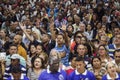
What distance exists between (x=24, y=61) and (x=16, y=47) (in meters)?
0.64

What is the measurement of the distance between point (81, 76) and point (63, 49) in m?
2.04

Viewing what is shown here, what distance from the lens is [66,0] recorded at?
19656 millimetres

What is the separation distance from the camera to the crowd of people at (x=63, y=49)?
8.67 m

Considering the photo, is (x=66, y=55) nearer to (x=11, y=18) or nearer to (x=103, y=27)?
(x=103, y=27)

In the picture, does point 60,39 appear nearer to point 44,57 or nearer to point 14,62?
point 44,57

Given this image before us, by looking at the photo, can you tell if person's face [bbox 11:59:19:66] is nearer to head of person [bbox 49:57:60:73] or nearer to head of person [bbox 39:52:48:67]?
head of person [bbox 39:52:48:67]

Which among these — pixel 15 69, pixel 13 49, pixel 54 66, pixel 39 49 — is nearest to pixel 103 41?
pixel 39 49

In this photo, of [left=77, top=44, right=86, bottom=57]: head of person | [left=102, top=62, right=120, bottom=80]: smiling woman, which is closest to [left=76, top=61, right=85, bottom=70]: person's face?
[left=102, top=62, right=120, bottom=80]: smiling woman

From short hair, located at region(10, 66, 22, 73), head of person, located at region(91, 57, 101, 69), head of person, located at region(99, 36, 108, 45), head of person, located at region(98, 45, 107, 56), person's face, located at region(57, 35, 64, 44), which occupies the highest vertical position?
person's face, located at region(57, 35, 64, 44)

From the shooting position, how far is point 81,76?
8.69m

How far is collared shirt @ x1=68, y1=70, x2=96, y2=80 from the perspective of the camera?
869 centimetres

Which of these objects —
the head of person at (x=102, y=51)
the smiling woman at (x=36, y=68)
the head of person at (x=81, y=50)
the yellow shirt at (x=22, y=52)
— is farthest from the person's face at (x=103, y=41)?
the smiling woman at (x=36, y=68)

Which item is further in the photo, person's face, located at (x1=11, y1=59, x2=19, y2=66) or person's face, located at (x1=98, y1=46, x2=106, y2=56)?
person's face, located at (x1=98, y1=46, x2=106, y2=56)

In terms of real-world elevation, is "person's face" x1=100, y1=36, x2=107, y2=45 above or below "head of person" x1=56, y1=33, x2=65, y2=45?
below
